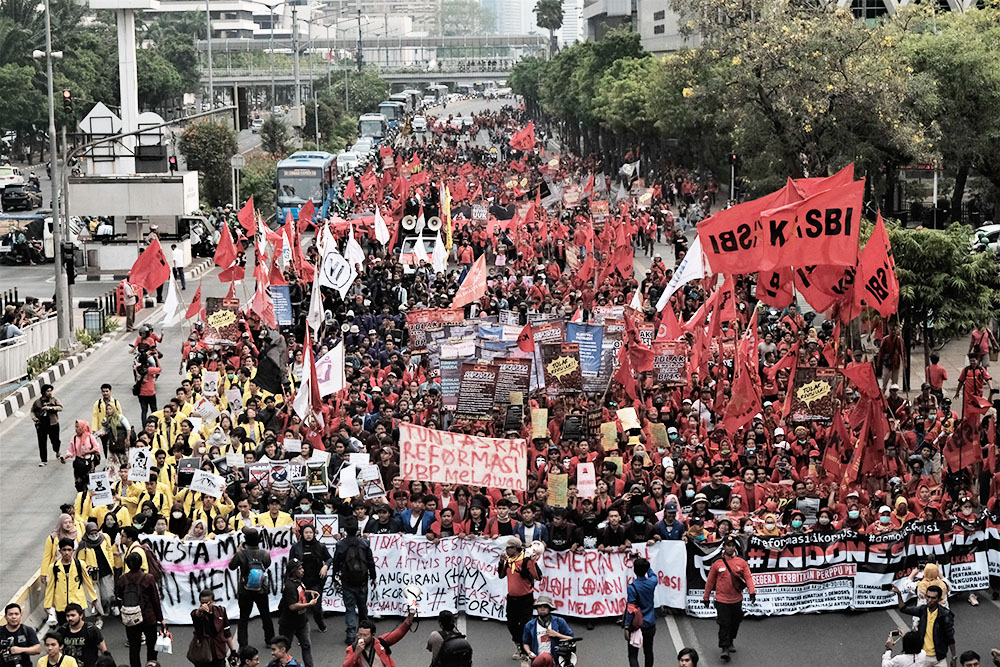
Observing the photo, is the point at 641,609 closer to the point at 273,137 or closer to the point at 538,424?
the point at 538,424

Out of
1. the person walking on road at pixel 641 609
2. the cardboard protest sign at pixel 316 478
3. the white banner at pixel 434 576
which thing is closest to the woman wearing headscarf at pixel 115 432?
the cardboard protest sign at pixel 316 478

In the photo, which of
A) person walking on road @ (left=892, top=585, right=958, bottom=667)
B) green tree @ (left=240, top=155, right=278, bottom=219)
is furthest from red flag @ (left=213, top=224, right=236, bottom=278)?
green tree @ (left=240, top=155, right=278, bottom=219)

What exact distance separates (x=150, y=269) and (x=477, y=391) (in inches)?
429

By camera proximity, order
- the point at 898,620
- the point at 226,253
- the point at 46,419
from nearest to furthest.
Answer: the point at 898,620 → the point at 46,419 → the point at 226,253

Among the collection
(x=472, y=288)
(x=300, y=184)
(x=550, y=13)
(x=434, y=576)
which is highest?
(x=550, y=13)

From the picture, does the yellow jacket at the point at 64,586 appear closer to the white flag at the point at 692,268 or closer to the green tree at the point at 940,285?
the white flag at the point at 692,268

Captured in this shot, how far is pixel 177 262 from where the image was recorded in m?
42.0

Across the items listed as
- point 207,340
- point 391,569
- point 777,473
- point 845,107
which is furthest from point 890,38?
point 391,569

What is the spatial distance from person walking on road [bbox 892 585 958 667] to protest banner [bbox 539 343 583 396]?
7904 mm

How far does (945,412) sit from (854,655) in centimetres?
652

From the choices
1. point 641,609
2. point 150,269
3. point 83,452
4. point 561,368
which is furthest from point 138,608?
point 150,269

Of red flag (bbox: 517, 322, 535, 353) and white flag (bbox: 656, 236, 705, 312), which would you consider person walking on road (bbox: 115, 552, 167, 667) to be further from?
white flag (bbox: 656, 236, 705, 312)

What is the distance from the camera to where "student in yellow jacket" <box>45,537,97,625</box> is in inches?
534

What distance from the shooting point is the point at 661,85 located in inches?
2514
